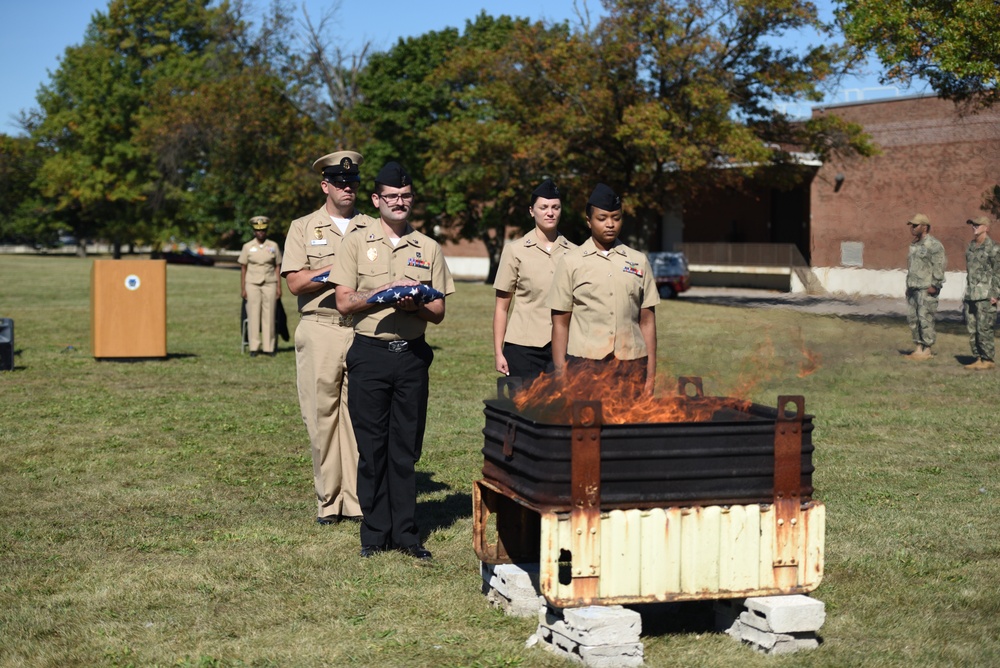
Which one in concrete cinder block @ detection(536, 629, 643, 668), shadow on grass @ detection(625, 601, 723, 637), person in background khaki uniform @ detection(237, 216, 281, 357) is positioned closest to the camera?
concrete cinder block @ detection(536, 629, 643, 668)

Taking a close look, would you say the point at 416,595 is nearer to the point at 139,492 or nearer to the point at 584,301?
the point at 584,301

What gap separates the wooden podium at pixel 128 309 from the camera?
18.2m

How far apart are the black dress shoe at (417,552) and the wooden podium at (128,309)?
483 inches

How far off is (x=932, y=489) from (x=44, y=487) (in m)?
6.51

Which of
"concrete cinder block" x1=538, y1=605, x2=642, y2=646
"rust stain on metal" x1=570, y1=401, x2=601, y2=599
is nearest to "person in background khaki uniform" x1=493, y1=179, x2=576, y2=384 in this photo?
"rust stain on metal" x1=570, y1=401, x2=601, y2=599

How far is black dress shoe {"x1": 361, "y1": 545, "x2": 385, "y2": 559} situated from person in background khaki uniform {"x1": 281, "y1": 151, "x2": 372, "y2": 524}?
2.66 feet

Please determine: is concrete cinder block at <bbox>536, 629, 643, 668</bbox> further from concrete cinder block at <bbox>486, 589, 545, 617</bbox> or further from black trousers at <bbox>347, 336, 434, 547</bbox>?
black trousers at <bbox>347, 336, 434, 547</bbox>

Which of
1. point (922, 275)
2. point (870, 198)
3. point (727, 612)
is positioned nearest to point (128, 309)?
point (922, 275)

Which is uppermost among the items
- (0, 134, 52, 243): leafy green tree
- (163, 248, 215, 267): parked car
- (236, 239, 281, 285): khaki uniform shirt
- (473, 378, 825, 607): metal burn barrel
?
(0, 134, 52, 243): leafy green tree

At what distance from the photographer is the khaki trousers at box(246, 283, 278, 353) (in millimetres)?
18812

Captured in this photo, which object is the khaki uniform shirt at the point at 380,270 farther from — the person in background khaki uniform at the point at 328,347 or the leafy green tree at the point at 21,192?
the leafy green tree at the point at 21,192

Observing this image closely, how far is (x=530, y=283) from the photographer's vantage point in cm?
827

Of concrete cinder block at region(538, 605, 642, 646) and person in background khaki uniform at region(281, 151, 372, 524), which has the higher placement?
person in background khaki uniform at region(281, 151, 372, 524)

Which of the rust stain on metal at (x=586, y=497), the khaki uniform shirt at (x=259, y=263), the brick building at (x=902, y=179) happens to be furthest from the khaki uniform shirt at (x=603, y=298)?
the brick building at (x=902, y=179)
